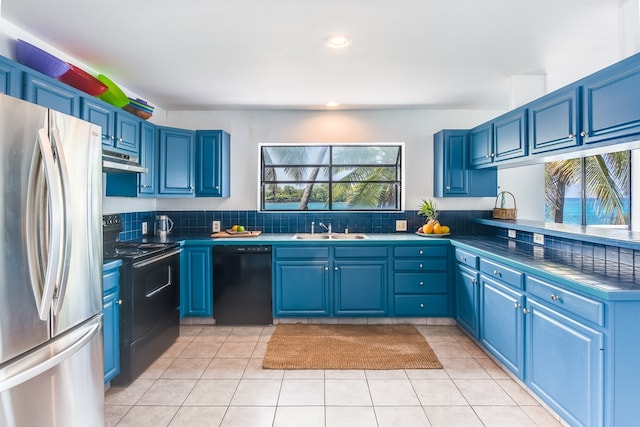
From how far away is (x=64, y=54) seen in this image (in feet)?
8.58

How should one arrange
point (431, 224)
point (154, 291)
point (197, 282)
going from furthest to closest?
point (431, 224) → point (197, 282) → point (154, 291)

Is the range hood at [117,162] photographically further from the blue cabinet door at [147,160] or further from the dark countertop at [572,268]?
the dark countertop at [572,268]

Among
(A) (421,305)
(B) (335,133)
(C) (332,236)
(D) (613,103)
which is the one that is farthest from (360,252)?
(D) (613,103)

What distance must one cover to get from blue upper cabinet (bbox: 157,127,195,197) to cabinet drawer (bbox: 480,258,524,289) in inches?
115

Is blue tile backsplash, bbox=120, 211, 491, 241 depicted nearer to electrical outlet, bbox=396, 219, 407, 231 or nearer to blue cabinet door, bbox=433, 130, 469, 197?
electrical outlet, bbox=396, 219, 407, 231

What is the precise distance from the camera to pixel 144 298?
8.62ft

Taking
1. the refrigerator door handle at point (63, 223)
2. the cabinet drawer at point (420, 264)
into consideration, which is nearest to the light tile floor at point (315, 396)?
the cabinet drawer at point (420, 264)

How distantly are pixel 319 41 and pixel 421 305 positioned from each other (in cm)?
259

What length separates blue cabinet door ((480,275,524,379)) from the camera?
2.32 metres

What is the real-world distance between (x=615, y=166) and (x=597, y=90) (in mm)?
2907

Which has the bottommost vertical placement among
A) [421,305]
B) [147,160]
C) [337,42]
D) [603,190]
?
[421,305]

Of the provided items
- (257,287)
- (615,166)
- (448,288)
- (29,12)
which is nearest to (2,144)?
(29,12)

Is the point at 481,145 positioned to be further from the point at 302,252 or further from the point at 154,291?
the point at 154,291

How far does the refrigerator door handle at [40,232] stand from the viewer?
1357 millimetres
